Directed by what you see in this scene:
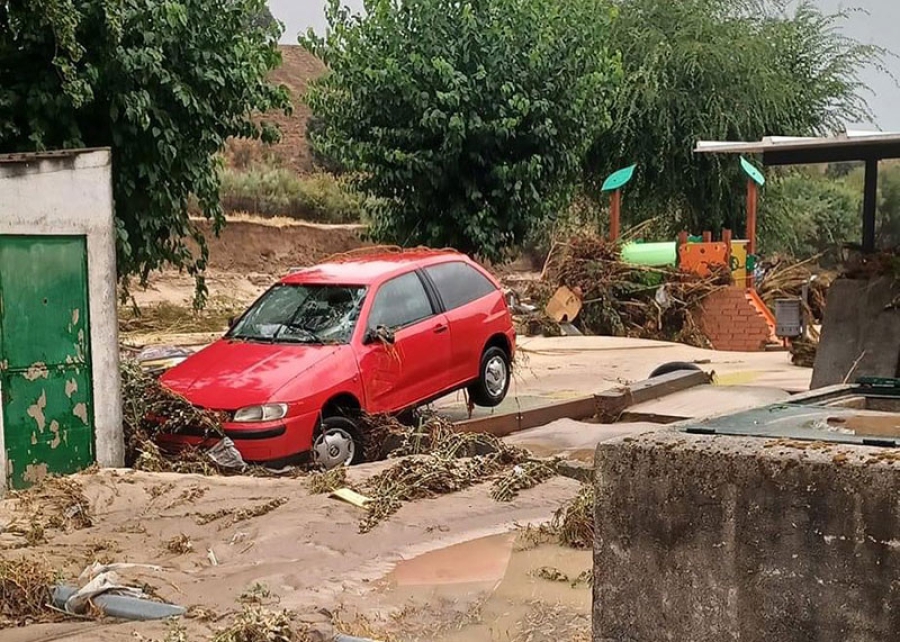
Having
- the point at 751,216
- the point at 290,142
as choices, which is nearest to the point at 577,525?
the point at 751,216

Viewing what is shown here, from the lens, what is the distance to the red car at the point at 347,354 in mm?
8430

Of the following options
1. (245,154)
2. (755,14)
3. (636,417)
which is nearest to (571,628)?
(636,417)

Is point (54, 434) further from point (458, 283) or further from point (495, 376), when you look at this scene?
point (495, 376)

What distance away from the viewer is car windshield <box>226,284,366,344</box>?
30.6 ft

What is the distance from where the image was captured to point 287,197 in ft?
137

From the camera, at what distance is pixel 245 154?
49469mm

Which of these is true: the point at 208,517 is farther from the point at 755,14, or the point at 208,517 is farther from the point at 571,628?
the point at 755,14

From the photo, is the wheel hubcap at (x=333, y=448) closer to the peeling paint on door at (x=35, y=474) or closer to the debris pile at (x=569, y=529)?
the peeling paint on door at (x=35, y=474)

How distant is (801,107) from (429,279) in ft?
66.2

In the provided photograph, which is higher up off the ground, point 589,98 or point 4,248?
point 589,98

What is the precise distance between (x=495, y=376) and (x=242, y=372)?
10.8ft

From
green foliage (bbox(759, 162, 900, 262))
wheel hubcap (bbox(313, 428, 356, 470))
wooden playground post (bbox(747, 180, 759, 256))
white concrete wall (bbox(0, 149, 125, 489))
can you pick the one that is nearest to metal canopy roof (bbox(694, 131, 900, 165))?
green foliage (bbox(759, 162, 900, 262))

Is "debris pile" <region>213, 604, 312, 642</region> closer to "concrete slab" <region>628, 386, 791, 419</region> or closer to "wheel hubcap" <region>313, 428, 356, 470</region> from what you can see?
"wheel hubcap" <region>313, 428, 356, 470</region>

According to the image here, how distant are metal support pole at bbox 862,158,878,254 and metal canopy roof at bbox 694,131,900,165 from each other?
274 millimetres
